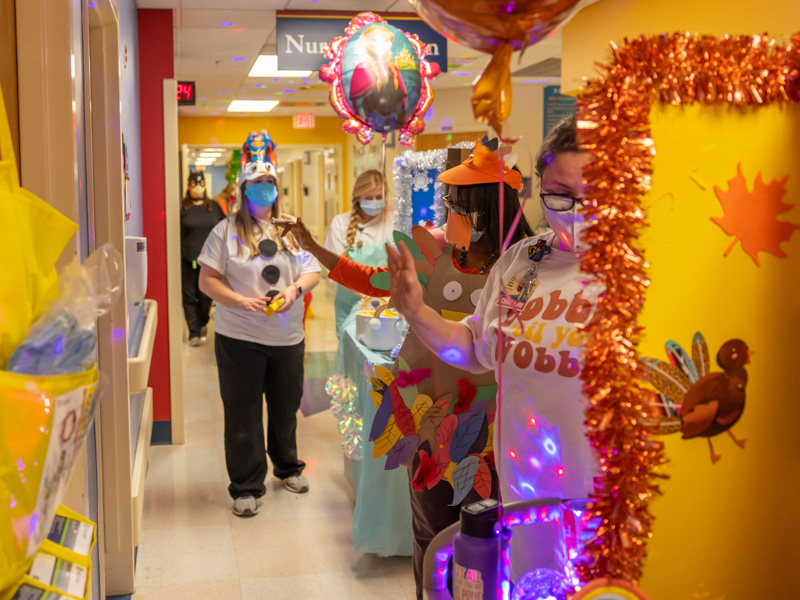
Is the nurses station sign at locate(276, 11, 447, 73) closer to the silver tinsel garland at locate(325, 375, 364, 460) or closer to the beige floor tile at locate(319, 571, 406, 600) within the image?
the silver tinsel garland at locate(325, 375, 364, 460)

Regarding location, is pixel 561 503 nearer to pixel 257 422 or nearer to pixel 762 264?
pixel 762 264

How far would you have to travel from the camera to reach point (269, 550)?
3.20 m

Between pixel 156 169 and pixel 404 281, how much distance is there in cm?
377

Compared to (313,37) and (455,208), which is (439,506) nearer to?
(455,208)

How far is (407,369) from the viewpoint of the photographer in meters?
2.13

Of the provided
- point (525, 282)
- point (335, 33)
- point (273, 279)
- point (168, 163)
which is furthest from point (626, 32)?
point (525, 282)

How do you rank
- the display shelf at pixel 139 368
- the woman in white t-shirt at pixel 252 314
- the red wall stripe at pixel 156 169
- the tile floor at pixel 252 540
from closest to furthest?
the display shelf at pixel 139 368, the tile floor at pixel 252 540, the woman in white t-shirt at pixel 252 314, the red wall stripe at pixel 156 169

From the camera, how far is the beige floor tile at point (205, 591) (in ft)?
9.19

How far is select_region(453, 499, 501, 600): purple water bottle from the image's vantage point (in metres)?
0.96

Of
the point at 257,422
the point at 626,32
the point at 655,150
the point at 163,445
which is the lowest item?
the point at 163,445

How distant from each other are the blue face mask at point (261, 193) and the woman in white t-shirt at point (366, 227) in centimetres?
67

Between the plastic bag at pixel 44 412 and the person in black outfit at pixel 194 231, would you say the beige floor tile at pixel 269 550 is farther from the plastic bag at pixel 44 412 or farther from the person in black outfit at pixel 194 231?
the person in black outfit at pixel 194 231

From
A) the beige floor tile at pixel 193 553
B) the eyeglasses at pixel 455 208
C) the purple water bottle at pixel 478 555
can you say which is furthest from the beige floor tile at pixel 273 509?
the purple water bottle at pixel 478 555

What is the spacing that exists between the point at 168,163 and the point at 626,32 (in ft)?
9.18
